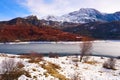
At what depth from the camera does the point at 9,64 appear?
79.0ft

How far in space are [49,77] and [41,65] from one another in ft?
12.4

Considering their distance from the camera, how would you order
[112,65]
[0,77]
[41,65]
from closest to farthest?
[0,77] < [41,65] < [112,65]

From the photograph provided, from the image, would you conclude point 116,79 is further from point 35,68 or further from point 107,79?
point 35,68

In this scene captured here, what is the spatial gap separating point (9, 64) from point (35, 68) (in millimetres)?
3522

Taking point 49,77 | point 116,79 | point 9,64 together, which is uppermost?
point 9,64

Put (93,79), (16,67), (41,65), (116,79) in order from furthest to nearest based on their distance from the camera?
(116,79), (93,79), (41,65), (16,67)

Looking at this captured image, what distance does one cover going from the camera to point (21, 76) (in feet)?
76.4

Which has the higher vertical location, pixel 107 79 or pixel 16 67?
pixel 16 67

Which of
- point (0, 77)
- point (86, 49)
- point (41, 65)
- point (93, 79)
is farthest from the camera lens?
point (86, 49)

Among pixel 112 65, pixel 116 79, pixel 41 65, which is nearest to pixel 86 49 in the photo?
pixel 112 65

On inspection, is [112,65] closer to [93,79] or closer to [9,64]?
[93,79]

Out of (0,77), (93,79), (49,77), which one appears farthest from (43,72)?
(93,79)

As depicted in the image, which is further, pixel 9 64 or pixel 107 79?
pixel 107 79

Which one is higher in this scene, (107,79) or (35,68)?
(35,68)
